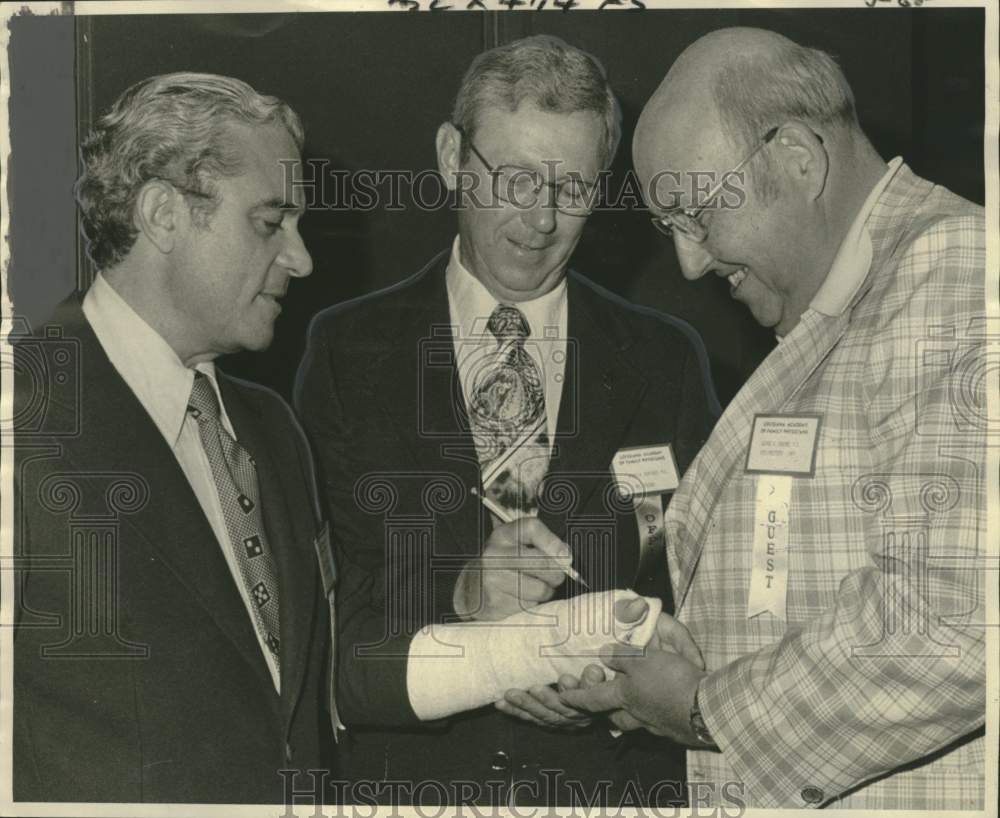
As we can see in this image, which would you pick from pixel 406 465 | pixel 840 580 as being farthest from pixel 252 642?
pixel 840 580

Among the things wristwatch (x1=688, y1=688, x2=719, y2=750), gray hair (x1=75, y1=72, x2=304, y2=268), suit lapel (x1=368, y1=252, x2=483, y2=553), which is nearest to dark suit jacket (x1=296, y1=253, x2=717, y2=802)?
suit lapel (x1=368, y1=252, x2=483, y2=553)

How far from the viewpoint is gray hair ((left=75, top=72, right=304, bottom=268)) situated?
2412mm

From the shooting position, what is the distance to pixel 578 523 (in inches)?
97.7

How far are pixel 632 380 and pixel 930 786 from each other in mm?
884

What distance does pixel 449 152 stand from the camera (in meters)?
2.51

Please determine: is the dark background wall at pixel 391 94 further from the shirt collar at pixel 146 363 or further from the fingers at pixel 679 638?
the fingers at pixel 679 638

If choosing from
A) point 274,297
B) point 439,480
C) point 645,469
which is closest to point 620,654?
point 645,469

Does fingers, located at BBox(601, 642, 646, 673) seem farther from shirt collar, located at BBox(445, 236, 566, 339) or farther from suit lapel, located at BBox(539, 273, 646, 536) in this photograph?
shirt collar, located at BBox(445, 236, 566, 339)

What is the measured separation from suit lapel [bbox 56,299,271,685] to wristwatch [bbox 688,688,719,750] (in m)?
0.76

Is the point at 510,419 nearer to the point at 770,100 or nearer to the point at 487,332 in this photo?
the point at 487,332

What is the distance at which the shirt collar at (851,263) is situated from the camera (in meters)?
2.32

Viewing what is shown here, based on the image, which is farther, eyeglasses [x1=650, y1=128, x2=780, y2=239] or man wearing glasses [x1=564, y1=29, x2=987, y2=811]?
eyeglasses [x1=650, y1=128, x2=780, y2=239]

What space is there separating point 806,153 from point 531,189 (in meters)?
0.50

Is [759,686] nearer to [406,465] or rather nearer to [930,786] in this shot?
[930,786]
